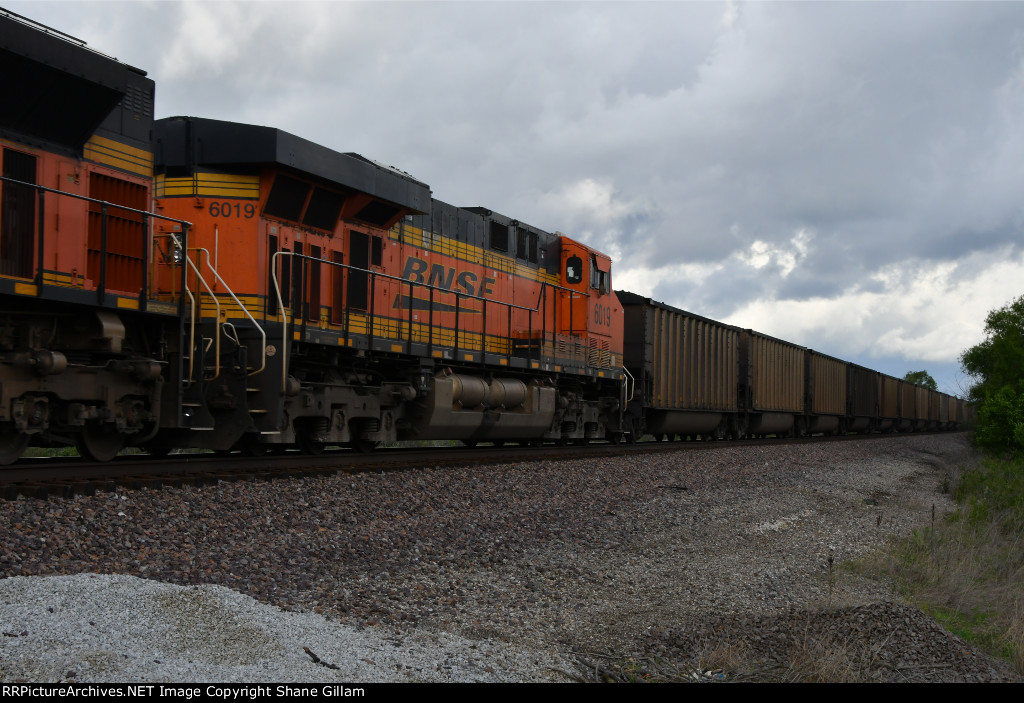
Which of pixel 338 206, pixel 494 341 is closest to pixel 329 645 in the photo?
pixel 338 206

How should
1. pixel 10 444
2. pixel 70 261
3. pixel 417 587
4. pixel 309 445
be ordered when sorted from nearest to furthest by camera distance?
pixel 417 587 → pixel 10 444 → pixel 70 261 → pixel 309 445

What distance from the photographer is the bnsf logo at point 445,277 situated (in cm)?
1341

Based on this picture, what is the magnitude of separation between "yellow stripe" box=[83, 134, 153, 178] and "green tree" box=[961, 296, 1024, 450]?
866 inches

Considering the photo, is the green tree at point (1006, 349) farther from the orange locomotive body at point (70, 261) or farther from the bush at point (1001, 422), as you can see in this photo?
the orange locomotive body at point (70, 261)

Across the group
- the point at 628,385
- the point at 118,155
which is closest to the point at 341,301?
the point at 118,155

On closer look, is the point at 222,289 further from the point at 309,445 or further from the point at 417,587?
the point at 417,587

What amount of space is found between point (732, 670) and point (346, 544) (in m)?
2.98

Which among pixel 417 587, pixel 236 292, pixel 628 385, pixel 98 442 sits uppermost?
pixel 236 292

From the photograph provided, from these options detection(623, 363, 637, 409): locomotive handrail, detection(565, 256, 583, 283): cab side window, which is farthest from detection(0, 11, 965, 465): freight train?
detection(623, 363, 637, 409): locomotive handrail

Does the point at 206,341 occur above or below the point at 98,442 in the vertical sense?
above

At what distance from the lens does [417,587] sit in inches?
226

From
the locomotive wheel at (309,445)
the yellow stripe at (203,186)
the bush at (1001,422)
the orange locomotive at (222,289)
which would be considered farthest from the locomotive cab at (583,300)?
the bush at (1001,422)

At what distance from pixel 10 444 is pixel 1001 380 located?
114 ft

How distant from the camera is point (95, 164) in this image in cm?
893
